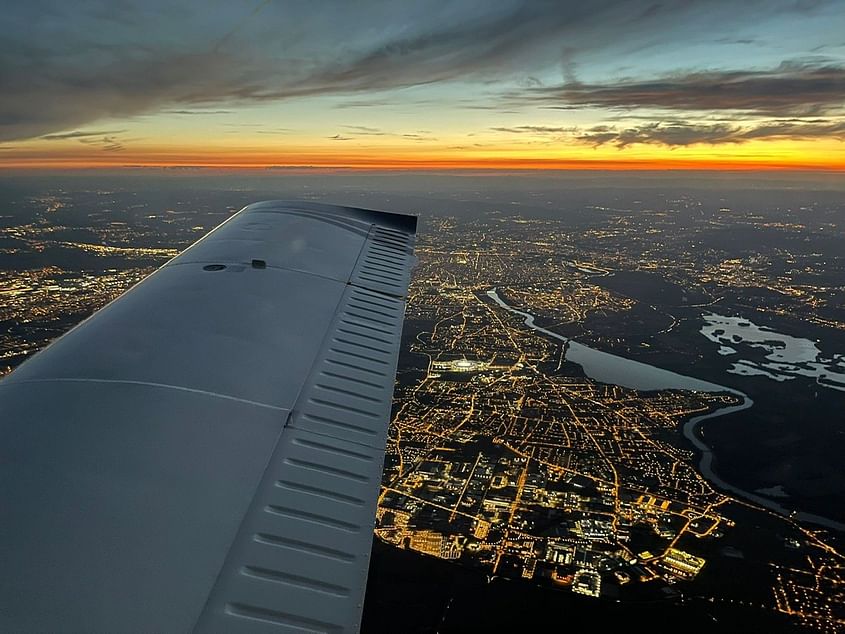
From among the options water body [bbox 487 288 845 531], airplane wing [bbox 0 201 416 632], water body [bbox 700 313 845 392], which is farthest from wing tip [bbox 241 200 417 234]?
water body [bbox 700 313 845 392]

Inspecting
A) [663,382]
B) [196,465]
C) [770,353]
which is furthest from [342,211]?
[770,353]

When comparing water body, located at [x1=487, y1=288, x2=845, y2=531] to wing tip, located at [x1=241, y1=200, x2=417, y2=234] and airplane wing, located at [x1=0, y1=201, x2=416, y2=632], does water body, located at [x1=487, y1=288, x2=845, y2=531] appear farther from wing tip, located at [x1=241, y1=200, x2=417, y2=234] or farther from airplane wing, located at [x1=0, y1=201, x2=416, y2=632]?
airplane wing, located at [x1=0, y1=201, x2=416, y2=632]

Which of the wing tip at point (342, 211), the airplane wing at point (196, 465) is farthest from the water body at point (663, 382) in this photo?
the airplane wing at point (196, 465)

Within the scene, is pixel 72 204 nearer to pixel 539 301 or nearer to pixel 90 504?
pixel 539 301

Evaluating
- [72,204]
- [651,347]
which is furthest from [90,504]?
[72,204]

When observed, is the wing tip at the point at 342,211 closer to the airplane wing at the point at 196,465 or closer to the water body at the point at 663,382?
the airplane wing at the point at 196,465

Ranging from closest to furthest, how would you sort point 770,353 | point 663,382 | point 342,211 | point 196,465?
point 196,465 < point 342,211 < point 663,382 < point 770,353

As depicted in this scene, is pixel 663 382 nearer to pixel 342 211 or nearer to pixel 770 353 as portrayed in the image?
pixel 770 353
